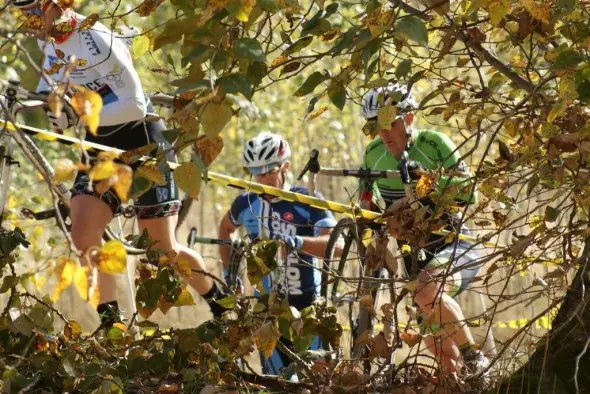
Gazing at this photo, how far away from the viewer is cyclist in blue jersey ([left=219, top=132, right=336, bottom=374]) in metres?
7.01

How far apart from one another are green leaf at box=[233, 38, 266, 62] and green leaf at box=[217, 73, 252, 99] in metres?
0.05

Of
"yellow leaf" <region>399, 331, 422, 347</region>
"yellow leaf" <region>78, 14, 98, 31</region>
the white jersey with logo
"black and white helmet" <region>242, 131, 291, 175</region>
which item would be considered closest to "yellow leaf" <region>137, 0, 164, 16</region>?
"yellow leaf" <region>78, 14, 98, 31</region>

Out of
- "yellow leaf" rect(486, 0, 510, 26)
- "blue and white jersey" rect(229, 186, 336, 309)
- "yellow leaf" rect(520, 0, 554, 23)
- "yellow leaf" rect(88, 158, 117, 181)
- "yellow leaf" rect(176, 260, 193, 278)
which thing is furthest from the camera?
"blue and white jersey" rect(229, 186, 336, 309)

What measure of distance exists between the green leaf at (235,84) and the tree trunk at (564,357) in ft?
5.21

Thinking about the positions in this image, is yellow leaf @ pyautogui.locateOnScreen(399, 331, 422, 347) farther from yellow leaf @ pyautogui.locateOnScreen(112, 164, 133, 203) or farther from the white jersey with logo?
the white jersey with logo

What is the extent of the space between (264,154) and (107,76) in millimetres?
1613

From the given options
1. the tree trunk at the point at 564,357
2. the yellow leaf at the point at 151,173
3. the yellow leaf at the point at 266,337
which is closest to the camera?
the yellow leaf at the point at 151,173

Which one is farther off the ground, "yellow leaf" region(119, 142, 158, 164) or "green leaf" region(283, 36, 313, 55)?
"green leaf" region(283, 36, 313, 55)

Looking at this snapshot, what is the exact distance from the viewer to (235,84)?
2.64 metres

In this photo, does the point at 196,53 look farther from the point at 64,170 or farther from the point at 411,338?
the point at 411,338

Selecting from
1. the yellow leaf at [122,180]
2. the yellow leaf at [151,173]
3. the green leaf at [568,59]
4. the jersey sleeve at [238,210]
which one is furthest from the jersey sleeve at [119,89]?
the yellow leaf at [122,180]

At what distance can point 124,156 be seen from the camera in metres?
2.97

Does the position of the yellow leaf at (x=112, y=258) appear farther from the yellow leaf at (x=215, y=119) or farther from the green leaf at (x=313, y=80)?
the green leaf at (x=313, y=80)

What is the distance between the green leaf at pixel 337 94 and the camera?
3.45 meters
